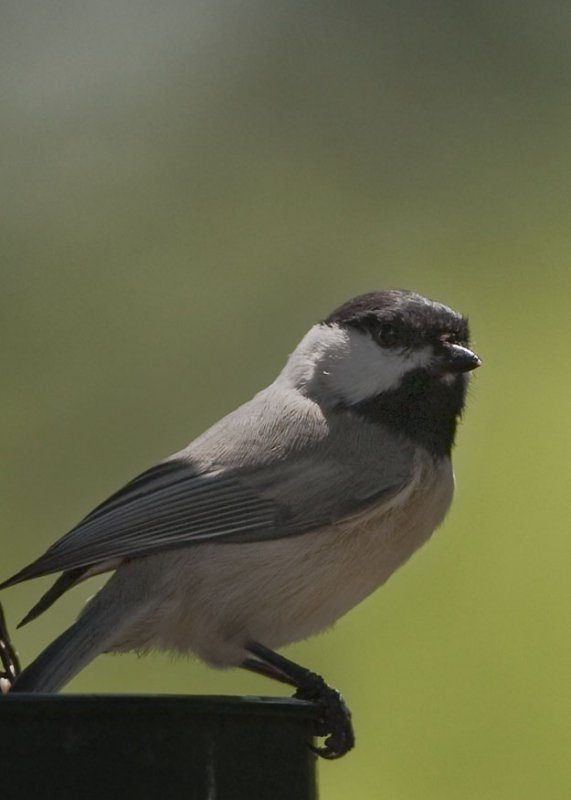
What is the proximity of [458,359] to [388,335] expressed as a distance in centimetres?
14

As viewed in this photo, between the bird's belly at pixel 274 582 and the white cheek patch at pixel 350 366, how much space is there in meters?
0.23

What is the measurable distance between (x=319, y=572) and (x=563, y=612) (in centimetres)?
94

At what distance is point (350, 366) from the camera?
2203mm

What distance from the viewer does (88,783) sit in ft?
3.84

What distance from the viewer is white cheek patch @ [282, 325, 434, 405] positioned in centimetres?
216

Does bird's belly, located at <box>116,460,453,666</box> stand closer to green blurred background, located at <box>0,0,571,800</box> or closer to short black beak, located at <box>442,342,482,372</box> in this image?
short black beak, located at <box>442,342,482,372</box>

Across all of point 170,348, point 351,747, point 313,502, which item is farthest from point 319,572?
point 170,348

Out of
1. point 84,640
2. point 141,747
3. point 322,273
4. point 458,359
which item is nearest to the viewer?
point 141,747

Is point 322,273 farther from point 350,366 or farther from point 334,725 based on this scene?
point 334,725

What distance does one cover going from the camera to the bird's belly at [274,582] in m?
1.88

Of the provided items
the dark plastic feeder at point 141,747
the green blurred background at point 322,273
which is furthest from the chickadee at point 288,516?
the dark plastic feeder at point 141,747

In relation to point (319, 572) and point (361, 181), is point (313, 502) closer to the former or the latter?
point (319, 572)

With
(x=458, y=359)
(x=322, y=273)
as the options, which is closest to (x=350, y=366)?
(x=458, y=359)

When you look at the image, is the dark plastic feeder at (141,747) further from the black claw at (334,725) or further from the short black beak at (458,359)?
the short black beak at (458,359)
